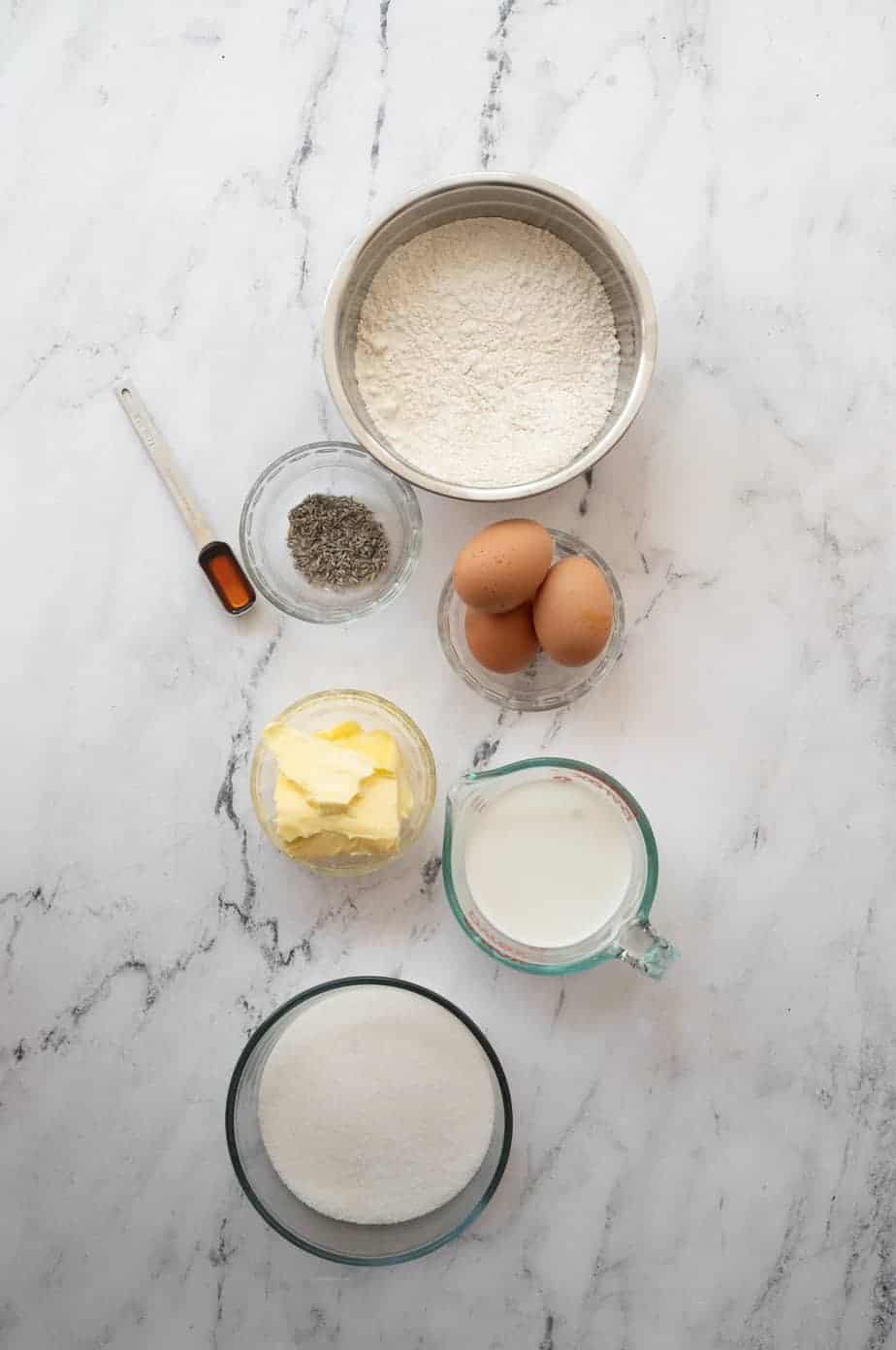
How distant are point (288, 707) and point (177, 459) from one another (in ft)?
1.16

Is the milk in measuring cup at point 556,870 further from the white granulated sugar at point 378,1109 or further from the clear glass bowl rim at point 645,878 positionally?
the white granulated sugar at point 378,1109

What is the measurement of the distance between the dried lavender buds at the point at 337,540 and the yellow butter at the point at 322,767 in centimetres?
22

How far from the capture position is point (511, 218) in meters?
1.14

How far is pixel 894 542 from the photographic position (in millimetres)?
1251

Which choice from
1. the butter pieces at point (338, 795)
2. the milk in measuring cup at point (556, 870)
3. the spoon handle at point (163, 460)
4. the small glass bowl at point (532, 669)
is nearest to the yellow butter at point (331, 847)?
the butter pieces at point (338, 795)

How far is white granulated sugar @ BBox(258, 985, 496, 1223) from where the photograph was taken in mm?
1113

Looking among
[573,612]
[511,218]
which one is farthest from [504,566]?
[511,218]

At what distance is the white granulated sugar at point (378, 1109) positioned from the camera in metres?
1.11

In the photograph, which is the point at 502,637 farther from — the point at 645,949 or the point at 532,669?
the point at 645,949

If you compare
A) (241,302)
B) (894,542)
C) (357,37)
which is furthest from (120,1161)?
(357,37)

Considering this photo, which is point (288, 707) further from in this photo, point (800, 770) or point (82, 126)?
point (82, 126)

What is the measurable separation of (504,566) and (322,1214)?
0.79m

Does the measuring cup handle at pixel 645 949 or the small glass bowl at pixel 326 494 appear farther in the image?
the small glass bowl at pixel 326 494

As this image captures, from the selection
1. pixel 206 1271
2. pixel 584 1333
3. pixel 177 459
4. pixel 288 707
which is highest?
pixel 177 459
